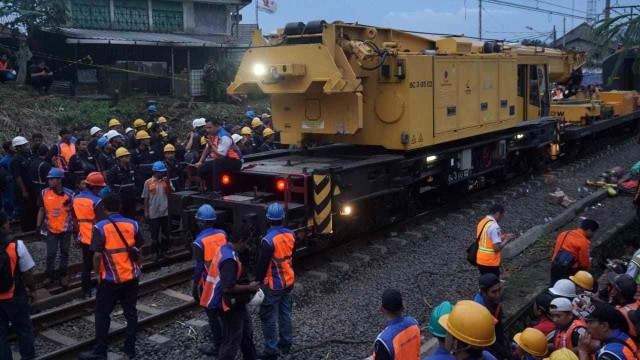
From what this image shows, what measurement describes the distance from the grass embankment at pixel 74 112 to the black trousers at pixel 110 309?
978 cm

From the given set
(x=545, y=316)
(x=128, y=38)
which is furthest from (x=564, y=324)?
(x=128, y=38)

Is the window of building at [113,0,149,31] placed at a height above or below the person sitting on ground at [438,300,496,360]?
above

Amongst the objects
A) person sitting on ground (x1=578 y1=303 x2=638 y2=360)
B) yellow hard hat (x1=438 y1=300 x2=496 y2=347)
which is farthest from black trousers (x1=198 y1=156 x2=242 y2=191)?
yellow hard hat (x1=438 y1=300 x2=496 y2=347)

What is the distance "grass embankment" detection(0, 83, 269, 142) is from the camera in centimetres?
1556

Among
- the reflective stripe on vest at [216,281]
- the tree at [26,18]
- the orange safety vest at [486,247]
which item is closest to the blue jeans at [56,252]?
the reflective stripe on vest at [216,281]

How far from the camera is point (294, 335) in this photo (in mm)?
6934

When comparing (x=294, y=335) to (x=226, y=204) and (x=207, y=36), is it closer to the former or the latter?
(x=226, y=204)

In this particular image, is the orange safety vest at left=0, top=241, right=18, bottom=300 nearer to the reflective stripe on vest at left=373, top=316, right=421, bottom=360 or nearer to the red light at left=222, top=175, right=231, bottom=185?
the reflective stripe on vest at left=373, top=316, right=421, bottom=360

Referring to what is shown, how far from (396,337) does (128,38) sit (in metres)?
20.2

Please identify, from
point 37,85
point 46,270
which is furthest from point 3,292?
point 37,85

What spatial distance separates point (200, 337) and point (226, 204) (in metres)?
2.44

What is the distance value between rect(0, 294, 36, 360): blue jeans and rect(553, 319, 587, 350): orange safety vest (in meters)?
4.96

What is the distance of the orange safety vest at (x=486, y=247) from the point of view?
7.00m

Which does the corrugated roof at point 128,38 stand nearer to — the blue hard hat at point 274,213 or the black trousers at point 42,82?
the black trousers at point 42,82
